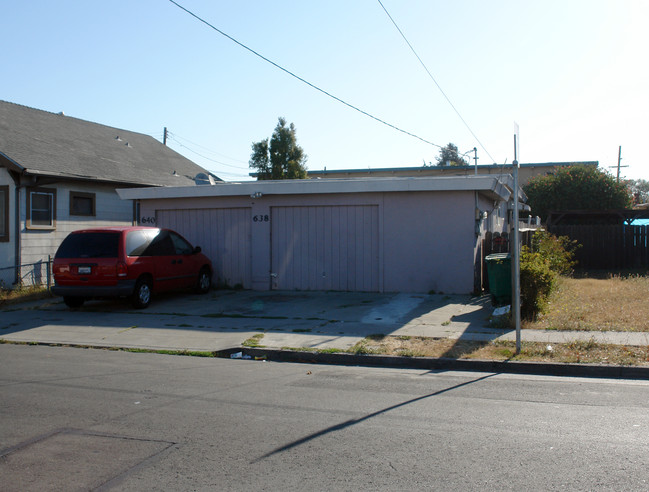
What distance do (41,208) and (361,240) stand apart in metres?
9.93

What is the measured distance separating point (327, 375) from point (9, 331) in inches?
272

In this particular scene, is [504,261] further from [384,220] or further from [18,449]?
[18,449]

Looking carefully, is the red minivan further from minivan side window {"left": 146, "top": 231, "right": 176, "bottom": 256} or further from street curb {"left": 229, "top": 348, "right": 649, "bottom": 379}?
street curb {"left": 229, "top": 348, "right": 649, "bottom": 379}

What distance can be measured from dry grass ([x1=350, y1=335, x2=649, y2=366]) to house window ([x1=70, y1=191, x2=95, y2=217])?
13039mm

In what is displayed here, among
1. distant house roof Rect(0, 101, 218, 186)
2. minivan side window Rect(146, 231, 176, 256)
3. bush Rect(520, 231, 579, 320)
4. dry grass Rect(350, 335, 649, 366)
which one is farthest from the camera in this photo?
distant house roof Rect(0, 101, 218, 186)

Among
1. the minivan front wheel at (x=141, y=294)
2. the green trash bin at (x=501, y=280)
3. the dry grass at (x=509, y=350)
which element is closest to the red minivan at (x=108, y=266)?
the minivan front wheel at (x=141, y=294)

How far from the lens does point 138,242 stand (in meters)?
13.2

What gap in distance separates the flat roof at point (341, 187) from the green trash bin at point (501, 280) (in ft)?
8.75

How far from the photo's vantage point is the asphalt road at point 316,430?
4.23m

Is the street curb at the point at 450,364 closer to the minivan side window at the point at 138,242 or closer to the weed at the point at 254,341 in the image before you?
the weed at the point at 254,341

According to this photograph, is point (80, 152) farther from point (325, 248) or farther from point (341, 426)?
point (341, 426)

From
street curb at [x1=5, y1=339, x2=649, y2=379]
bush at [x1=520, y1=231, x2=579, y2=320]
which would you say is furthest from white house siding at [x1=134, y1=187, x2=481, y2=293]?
street curb at [x1=5, y1=339, x2=649, y2=379]

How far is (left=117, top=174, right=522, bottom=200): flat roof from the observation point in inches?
554

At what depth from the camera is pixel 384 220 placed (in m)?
15.0
